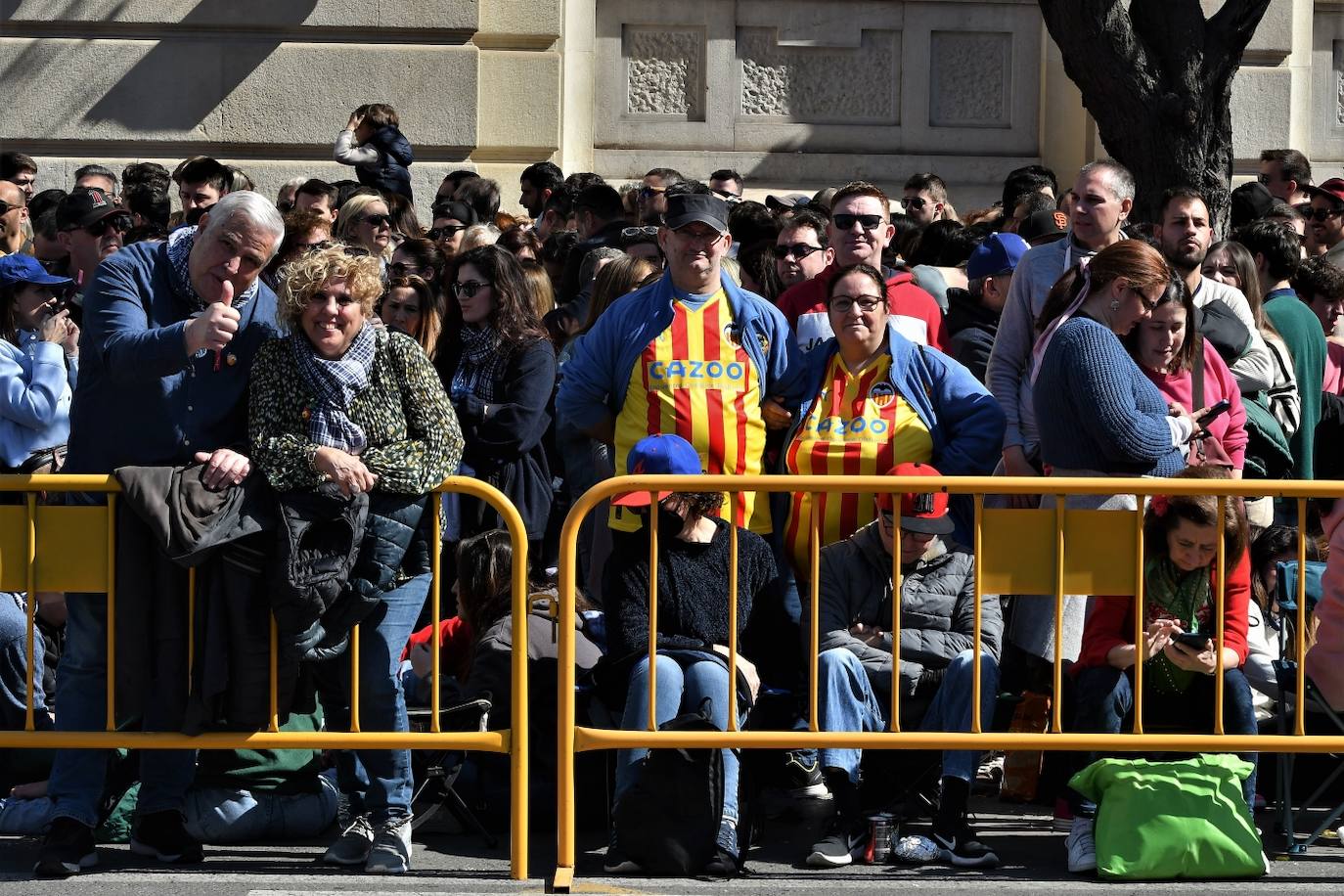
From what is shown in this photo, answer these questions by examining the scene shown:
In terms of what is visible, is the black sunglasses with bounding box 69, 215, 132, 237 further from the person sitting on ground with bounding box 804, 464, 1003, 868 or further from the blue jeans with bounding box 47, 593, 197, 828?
the person sitting on ground with bounding box 804, 464, 1003, 868

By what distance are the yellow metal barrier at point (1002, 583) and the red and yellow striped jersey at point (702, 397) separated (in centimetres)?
91

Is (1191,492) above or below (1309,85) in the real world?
below

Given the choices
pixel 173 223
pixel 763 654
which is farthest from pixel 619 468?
pixel 173 223

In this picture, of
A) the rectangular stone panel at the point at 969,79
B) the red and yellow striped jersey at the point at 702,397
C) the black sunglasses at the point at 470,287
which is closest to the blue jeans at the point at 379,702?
the red and yellow striped jersey at the point at 702,397

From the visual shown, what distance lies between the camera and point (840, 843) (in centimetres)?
641

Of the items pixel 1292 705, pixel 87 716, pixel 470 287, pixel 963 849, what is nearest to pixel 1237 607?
pixel 1292 705

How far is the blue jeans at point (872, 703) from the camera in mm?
6352

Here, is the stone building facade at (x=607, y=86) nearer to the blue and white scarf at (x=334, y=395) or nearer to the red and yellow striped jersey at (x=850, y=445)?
the red and yellow striped jersey at (x=850, y=445)

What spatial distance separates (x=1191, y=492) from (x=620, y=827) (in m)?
2.05

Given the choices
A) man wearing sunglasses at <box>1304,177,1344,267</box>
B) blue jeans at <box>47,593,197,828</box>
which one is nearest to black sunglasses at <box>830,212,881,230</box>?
blue jeans at <box>47,593,197,828</box>

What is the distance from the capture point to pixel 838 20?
628 inches

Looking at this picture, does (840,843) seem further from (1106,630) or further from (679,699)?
(1106,630)

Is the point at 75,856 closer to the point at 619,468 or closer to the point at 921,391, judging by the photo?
the point at 619,468

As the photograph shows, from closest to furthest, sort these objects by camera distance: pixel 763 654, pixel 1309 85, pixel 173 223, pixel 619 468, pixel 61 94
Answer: pixel 763 654 → pixel 619 468 → pixel 173 223 → pixel 61 94 → pixel 1309 85
